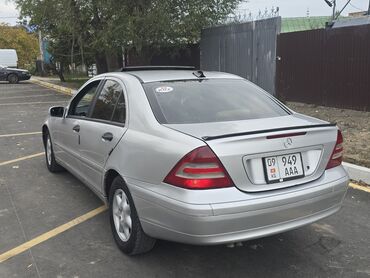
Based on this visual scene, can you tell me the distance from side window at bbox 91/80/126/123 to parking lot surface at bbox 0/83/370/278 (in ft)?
3.55

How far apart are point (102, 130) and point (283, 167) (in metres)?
1.80

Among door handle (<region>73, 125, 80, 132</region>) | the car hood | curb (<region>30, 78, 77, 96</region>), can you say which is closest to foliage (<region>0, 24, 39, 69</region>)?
curb (<region>30, 78, 77, 96</region>)

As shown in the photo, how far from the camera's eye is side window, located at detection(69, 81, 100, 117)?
5101 mm

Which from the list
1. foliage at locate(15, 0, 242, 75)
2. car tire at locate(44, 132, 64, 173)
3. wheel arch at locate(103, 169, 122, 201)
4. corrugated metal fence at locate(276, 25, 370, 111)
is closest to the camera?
wheel arch at locate(103, 169, 122, 201)

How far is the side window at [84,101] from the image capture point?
5101mm

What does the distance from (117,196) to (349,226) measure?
89.7 inches

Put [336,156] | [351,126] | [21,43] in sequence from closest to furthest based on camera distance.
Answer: [336,156]
[351,126]
[21,43]

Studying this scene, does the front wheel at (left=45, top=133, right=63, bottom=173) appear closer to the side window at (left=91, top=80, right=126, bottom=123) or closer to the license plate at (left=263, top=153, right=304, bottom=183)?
the side window at (left=91, top=80, right=126, bottom=123)

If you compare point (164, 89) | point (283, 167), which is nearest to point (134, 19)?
point (164, 89)

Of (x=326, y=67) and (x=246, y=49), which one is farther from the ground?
(x=246, y=49)

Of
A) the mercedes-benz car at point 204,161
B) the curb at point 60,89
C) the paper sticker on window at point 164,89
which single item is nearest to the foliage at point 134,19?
the curb at point 60,89

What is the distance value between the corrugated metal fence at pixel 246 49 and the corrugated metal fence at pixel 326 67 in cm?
49

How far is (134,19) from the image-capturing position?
16047mm

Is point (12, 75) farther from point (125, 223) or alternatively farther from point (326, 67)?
point (125, 223)
